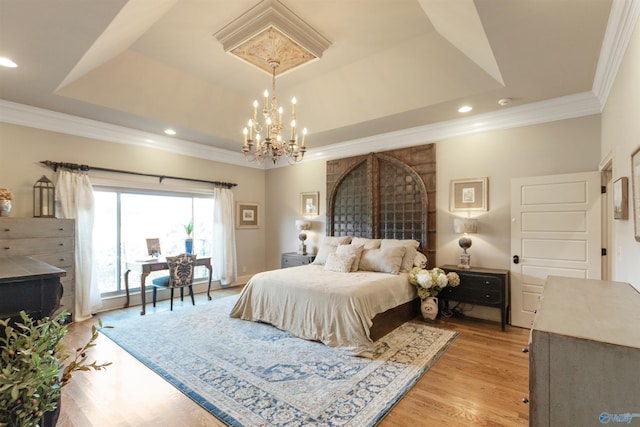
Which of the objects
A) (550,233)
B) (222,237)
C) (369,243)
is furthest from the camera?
(222,237)

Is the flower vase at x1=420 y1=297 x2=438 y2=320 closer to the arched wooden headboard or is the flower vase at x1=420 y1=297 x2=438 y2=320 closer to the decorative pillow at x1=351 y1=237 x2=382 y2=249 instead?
the arched wooden headboard

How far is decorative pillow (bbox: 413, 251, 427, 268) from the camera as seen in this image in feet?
14.2

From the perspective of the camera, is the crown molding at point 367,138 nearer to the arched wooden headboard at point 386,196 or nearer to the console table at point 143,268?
the arched wooden headboard at point 386,196

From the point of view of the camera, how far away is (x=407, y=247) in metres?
4.31

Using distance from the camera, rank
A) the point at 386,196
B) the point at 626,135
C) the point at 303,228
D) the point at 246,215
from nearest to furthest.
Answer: the point at 626,135
the point at 386,196
the point at 303,228
the point at 246,215

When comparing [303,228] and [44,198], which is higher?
[44,198]

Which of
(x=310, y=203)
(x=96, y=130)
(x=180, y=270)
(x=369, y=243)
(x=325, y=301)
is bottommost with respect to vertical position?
(x=325, y=301)

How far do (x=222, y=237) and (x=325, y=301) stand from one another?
330 cm

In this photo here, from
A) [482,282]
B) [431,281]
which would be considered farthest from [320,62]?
[482,282]

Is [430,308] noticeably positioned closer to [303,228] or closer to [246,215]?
[303,228]

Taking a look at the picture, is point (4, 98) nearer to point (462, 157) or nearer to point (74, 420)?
point (74, 420)

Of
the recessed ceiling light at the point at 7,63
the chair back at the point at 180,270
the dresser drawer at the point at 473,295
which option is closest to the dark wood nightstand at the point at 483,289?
the dresser drawer at the point at 473,295

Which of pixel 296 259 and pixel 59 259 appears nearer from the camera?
pixel 59 259

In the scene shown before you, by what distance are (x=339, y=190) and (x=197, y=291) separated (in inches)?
129
